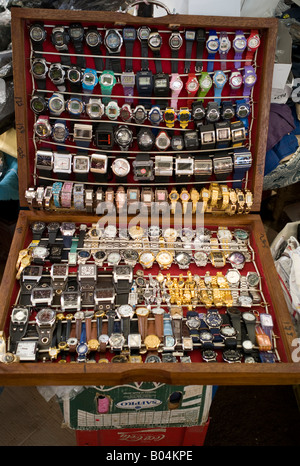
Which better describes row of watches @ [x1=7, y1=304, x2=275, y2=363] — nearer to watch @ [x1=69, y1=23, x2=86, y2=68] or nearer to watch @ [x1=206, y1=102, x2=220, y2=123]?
watch @ [x1=206, y1=102, x2=220, y2=123]

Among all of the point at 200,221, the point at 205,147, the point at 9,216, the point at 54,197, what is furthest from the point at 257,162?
the point at 9,216

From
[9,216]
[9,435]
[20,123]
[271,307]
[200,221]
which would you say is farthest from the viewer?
[9,216]

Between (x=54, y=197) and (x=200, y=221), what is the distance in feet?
2.17

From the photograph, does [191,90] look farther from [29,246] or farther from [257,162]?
[29,246]

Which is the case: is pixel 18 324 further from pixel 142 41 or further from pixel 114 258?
pixel 142 41

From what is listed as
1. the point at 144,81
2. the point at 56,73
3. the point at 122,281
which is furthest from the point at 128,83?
the point at 122,281

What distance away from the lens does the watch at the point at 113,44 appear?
1657 mm

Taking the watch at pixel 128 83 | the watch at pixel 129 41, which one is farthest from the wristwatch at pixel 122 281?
the watch at pixel 129 41

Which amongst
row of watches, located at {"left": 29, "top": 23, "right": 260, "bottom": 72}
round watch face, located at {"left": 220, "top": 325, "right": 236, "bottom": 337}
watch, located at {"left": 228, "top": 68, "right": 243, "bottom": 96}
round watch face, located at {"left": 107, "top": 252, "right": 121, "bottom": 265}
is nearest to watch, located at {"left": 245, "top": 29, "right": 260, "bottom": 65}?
row of watches, located at {"left": 29, "top": 23, "right": 260, "bottom": 72}

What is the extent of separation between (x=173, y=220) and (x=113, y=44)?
781 mm

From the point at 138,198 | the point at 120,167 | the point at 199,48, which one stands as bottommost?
the point at 138,198

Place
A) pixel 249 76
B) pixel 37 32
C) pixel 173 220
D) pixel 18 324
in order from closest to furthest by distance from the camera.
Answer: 1. pixel 18 324
2. pixel 37 32
3. pixel 249 76
4. pixel 173 220

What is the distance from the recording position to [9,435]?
2123mm

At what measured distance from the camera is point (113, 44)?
166cm
